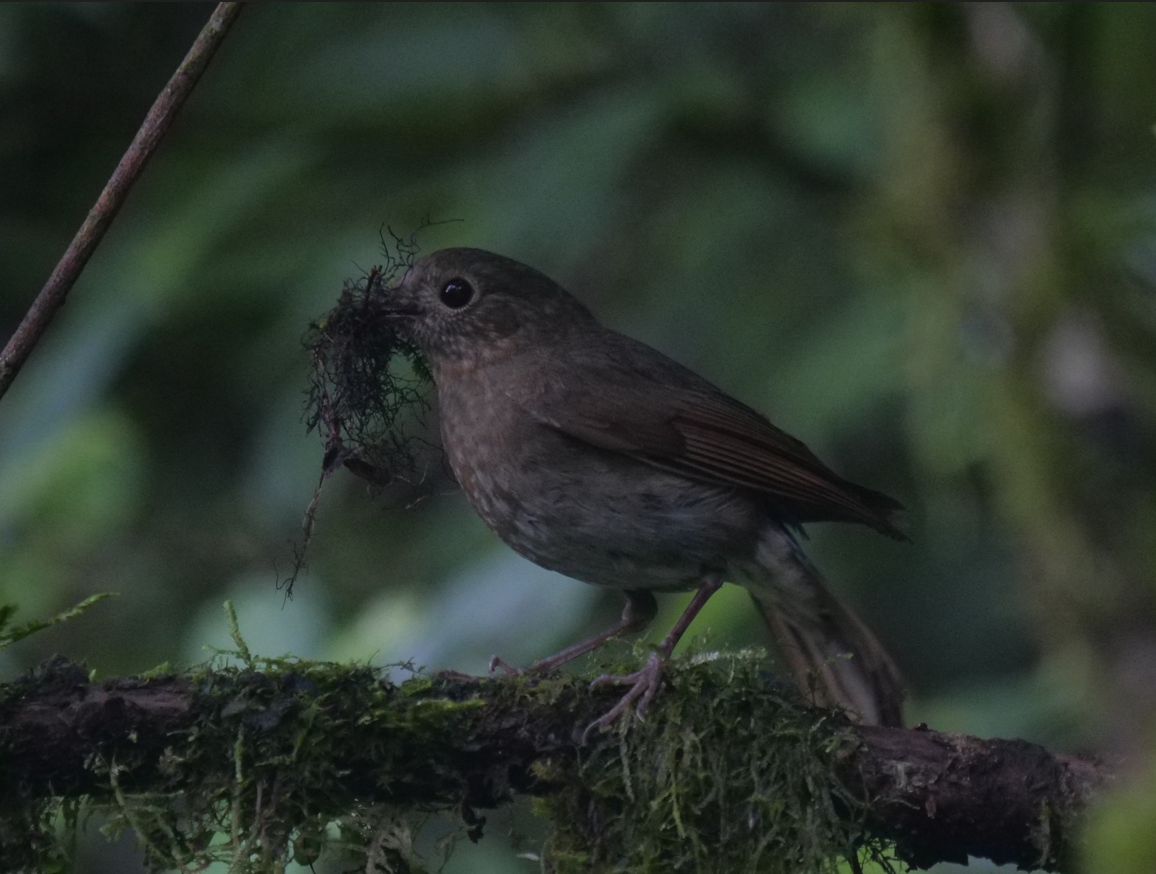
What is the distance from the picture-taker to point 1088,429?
18.4ft

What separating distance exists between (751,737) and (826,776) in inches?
7.3

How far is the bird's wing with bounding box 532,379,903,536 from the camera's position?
4.31 m

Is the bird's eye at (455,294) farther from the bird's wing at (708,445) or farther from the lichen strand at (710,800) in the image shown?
the lichen strand at (710,800)

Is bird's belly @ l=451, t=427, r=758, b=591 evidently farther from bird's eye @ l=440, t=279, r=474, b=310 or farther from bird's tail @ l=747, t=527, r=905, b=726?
bird's eye @ l=440, t=279, r=474, b=310

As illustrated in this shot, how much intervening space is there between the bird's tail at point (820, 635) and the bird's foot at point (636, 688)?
3.25 ft

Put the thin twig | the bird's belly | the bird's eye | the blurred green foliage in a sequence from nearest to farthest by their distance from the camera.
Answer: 1. the thin twig
2. the bird's belly
3. the bird's eye
4. the blurred green foliage

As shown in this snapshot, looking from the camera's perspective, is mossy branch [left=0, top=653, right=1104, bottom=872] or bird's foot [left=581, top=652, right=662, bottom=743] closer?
mossy branch [left=0, top=653, right=1104, bottom=872]

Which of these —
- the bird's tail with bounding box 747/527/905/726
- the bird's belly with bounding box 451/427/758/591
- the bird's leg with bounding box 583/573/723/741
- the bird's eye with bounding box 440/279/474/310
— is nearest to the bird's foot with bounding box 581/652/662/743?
the bird's leg with bounding box 583/573/723/741

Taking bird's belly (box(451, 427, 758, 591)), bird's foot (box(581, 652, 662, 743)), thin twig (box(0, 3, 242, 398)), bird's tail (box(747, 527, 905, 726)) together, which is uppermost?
thin twig (box(0, 3, 242, 398))

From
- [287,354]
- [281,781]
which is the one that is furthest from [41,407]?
[281,781]

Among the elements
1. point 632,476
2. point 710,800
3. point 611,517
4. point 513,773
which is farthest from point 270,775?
point 632,476

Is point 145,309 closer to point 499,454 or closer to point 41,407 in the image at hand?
point 41,407

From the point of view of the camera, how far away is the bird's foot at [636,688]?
3.15 m

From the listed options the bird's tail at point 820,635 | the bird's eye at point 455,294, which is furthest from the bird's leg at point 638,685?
the bird's eye at point 455,294
